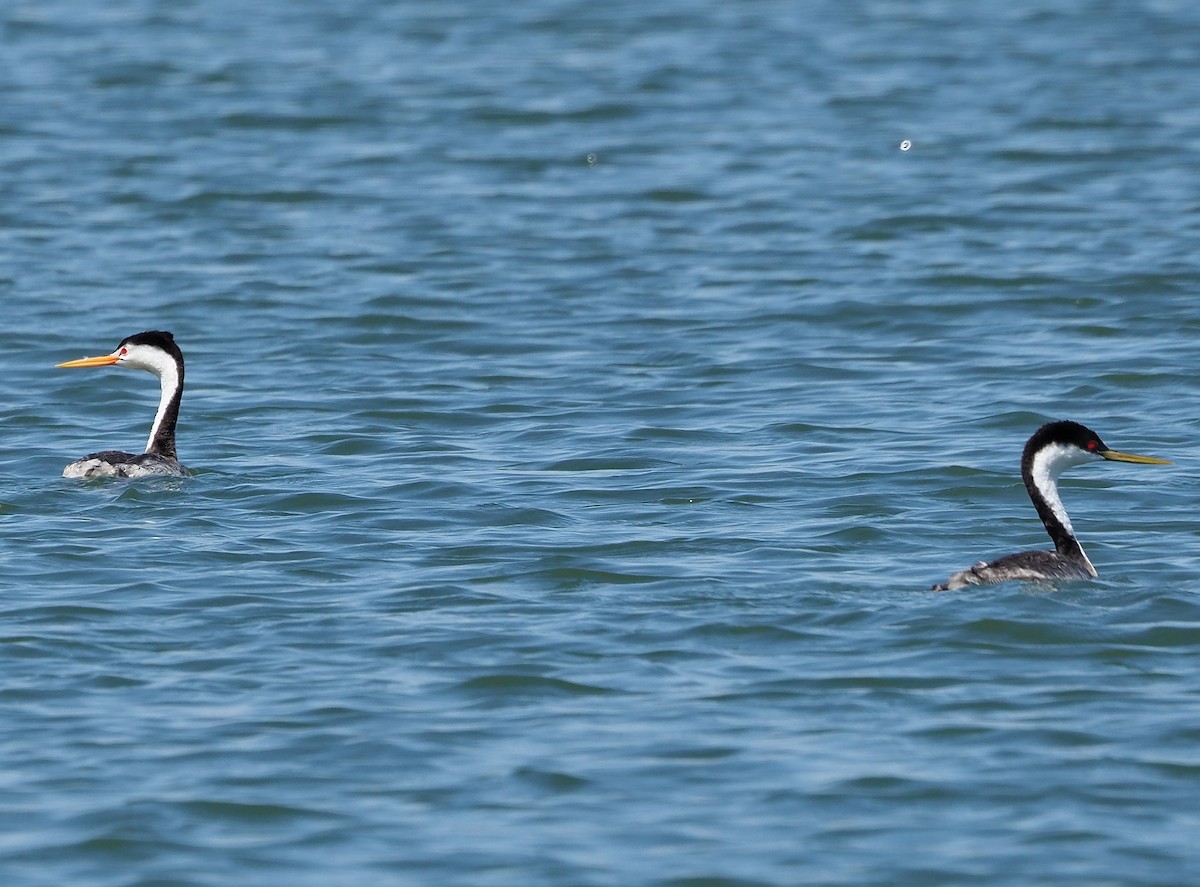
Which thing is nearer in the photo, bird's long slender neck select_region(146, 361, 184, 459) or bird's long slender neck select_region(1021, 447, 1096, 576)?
bird's long slender neck select_region(1021, 447, 1096, 576)

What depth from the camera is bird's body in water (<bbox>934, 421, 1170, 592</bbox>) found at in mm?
11227

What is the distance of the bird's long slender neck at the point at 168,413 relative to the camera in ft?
49.8

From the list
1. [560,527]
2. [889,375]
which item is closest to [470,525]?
[560,527]

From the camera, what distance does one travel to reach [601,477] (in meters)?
14.8

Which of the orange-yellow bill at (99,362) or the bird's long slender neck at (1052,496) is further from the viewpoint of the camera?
the orange-yellow bill at (99,362)

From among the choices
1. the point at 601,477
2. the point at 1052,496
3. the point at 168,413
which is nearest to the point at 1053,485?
the point at 1052,496

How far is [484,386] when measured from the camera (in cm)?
1822

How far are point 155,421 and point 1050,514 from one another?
6805mm

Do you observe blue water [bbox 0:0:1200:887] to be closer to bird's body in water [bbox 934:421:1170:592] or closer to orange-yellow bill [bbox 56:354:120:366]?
bird's body in water [bbox 934:421:1170:592]

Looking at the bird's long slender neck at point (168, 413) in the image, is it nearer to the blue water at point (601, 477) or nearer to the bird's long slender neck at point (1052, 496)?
the blue water at point (601, 477)

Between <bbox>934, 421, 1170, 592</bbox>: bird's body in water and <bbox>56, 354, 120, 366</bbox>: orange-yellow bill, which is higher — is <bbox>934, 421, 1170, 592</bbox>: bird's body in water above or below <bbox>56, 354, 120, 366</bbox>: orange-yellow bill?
below

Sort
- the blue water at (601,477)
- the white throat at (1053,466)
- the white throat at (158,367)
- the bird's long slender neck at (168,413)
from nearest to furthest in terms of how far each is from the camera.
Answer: the blue water at (601,477)
the white throat at (1053,466)
the bird's long slender neck at (168,413)
the white throat at (158,367)

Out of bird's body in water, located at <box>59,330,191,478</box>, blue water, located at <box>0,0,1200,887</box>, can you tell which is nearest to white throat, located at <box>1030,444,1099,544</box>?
blue water, located at <box>0,0,1200,887</box>

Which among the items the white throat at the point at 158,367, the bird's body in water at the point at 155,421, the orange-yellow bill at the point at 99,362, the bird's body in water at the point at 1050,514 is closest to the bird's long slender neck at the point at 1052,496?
the bird's body in water at the point at 1050,514
